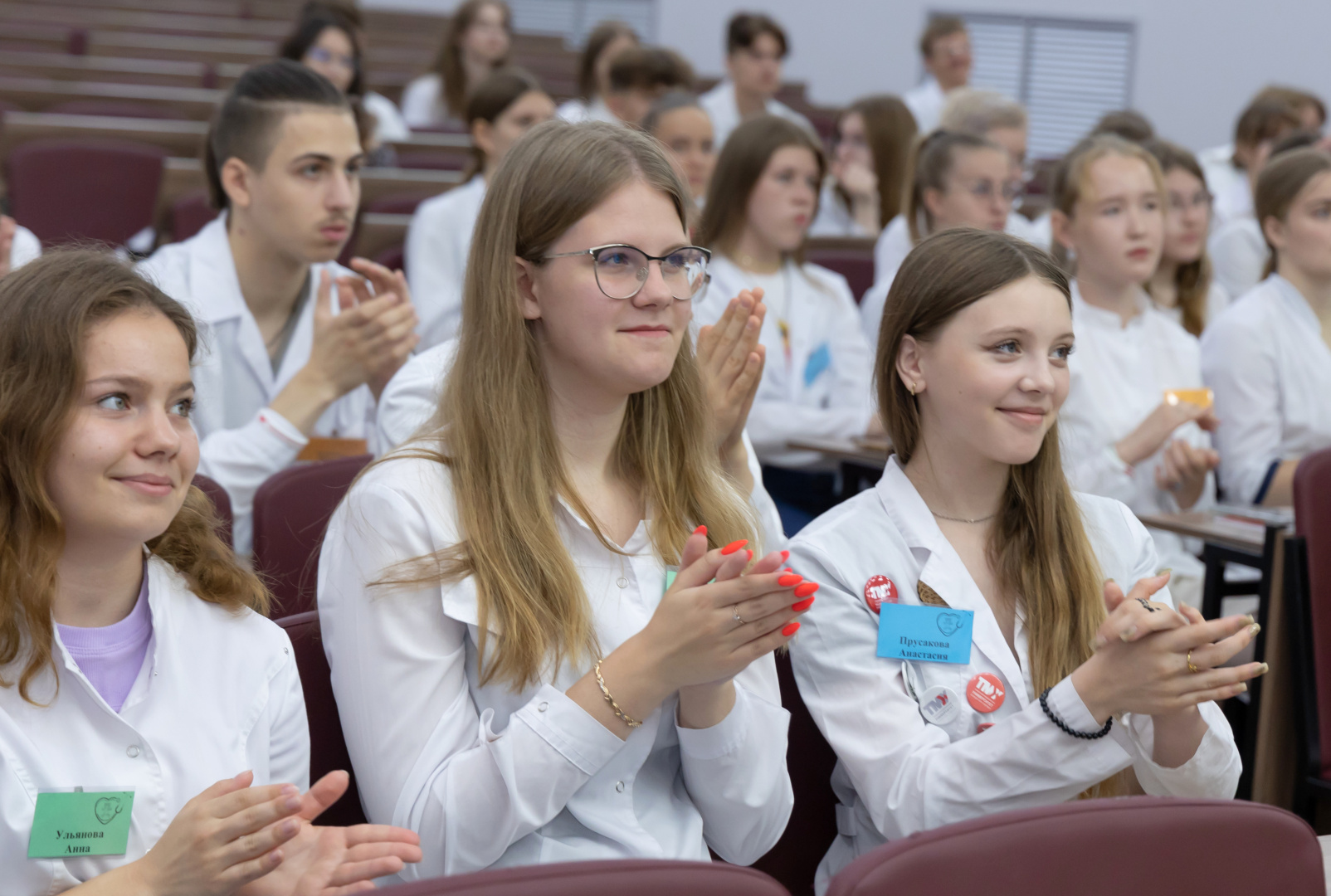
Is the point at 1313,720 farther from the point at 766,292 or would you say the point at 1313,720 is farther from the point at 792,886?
the point at 766,292

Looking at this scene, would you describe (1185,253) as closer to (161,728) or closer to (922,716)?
(922,716)

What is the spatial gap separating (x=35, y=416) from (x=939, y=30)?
6694mm

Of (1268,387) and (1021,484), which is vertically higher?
Answer: (1021,484)

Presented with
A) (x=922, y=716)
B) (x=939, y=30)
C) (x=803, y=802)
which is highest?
(x=939, y=30)

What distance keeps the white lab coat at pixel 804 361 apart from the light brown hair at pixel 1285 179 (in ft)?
3.52

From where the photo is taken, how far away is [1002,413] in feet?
5.41

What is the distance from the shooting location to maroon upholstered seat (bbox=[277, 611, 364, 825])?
1.48 meters

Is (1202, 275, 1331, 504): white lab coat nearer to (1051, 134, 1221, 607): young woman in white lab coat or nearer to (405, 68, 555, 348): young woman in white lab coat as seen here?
(1051, 134, 1221, 607): young woman in white lab coat

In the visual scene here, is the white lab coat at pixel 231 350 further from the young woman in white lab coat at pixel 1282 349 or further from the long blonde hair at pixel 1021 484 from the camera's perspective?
the young woman in white lab coat at pixel 1282 349

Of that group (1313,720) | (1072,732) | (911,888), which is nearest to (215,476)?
(1072,732)

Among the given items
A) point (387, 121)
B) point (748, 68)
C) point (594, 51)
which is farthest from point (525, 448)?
point (387, 121)

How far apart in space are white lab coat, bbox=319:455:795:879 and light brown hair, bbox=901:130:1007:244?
273 centimetres

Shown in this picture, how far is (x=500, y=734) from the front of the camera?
1317 mm

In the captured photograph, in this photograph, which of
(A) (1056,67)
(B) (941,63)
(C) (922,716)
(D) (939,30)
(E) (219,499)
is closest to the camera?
(C) (922,716)
